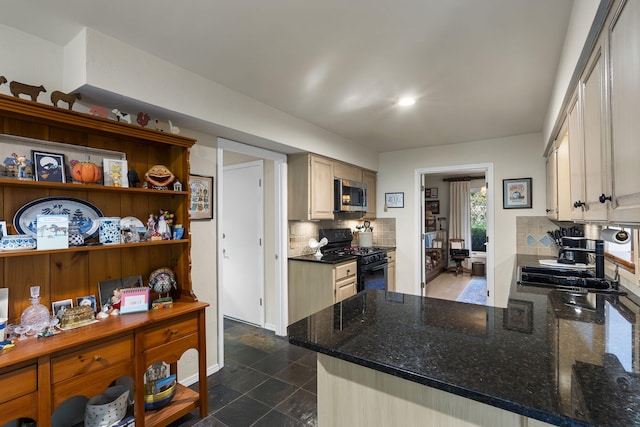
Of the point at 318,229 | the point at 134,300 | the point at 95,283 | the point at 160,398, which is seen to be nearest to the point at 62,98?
the point at 95,283

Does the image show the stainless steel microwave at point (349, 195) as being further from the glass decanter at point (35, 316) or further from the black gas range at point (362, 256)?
the glass decanter at point (35, 316)

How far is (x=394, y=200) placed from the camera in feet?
15.6

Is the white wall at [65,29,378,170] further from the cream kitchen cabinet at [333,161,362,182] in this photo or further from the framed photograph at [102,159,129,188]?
the cream kitchen cabinet at [333,161,362,182]

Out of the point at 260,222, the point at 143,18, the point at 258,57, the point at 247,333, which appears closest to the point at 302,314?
the point at 247,333

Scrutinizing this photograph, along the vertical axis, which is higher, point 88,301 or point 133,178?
point 133,178

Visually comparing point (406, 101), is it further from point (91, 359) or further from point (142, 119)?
point (91, 359)

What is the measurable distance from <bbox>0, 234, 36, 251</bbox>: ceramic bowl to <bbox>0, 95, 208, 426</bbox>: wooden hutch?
6 cm

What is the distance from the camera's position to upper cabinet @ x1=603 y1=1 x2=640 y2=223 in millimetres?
836

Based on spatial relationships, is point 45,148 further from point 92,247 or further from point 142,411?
point 142,411

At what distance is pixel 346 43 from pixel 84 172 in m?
1.70

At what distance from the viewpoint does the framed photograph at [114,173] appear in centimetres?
186

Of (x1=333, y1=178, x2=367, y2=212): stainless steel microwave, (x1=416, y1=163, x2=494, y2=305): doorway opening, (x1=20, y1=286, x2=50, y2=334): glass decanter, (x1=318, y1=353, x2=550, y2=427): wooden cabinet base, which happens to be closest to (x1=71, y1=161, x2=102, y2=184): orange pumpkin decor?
(x1=20, y1=286, x2=50, y2=334): glass decanter

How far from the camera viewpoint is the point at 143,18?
62.7 inches

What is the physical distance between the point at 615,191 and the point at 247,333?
353cm
